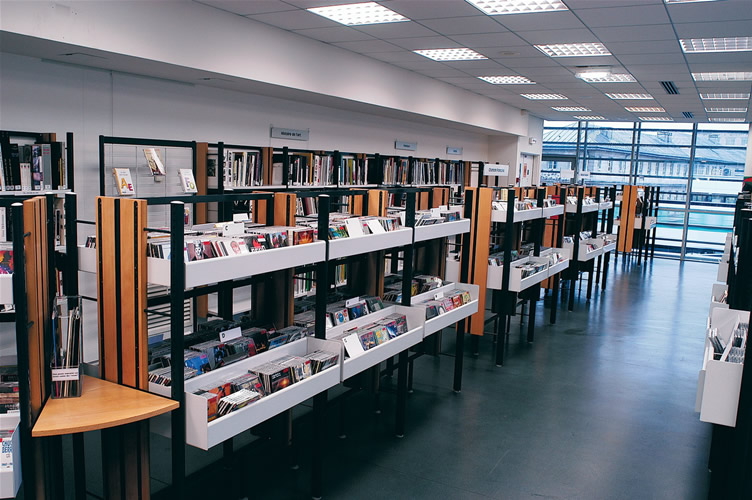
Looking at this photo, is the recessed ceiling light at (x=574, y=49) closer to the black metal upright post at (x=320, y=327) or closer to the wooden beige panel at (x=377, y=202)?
the wooden beige panel at (x=377, y=202)

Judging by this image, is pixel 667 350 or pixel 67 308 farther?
pixel 667 350

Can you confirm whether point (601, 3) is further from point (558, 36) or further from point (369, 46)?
point (369, 46)

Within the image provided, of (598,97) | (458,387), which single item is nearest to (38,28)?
(458,387)

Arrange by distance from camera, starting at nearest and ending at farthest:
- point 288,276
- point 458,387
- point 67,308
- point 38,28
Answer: point 67,308 < point 288,276 < point 38,28 < point 458,387

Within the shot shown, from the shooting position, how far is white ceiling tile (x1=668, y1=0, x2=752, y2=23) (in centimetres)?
428

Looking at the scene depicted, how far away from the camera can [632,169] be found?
14.1 meters

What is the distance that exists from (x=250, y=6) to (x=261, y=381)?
337 centimetres

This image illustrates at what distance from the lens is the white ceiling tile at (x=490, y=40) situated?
5.63 metres

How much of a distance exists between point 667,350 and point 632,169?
28.8 feet

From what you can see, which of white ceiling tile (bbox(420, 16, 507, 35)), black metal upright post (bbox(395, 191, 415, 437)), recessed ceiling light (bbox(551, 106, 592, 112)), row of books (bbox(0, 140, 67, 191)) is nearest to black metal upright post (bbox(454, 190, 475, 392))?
black metal upright post (bbox(395, 191, 415, 437))

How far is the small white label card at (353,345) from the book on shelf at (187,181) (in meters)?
2.70

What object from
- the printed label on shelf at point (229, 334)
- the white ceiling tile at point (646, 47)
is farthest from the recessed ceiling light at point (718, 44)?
the printed label on shelf at point (229, 334)

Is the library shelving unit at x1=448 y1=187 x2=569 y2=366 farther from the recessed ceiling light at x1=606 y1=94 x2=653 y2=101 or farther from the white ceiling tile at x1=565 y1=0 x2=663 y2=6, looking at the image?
the recessed ceiling light at x1=606 y1=94 x2=653 y2=101

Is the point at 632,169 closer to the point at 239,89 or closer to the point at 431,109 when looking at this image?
the point at 431,109
